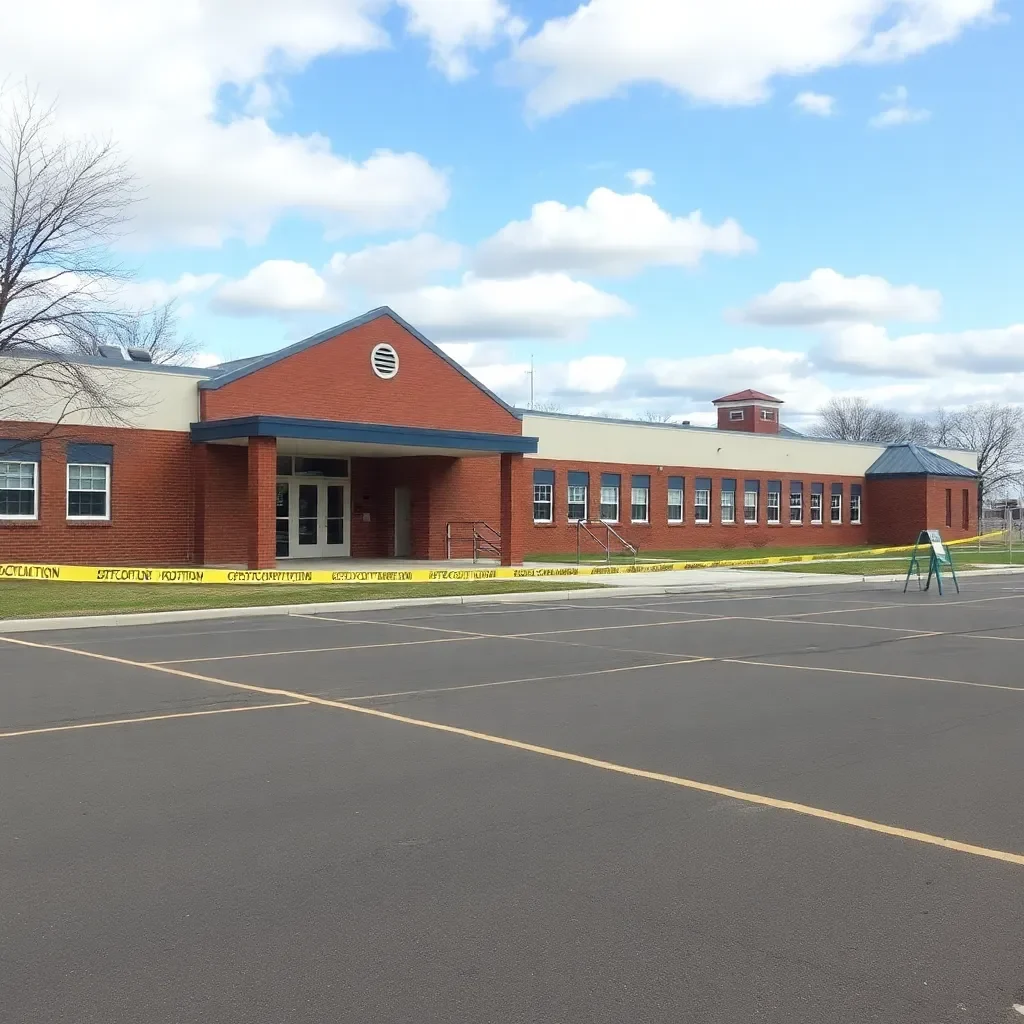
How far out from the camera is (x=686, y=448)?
4331cm

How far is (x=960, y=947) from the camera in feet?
15.3

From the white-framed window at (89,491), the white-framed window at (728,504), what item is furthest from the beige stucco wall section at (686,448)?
the white-framed window at (89,491)

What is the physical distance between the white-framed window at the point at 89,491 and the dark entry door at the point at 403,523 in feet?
30.4

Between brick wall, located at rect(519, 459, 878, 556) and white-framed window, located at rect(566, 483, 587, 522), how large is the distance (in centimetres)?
24

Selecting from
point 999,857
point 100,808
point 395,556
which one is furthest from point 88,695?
point 395,556

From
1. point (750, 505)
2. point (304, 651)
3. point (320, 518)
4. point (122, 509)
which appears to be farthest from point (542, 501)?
point (304, 651)

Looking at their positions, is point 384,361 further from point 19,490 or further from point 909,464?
point 909,464

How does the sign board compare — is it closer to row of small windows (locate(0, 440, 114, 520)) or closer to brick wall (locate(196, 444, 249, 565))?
brick wall (locate(196, 444, 249, 565))

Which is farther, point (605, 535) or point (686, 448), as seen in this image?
point (686, 448)

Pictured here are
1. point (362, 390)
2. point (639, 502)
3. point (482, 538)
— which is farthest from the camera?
point (639, 502)

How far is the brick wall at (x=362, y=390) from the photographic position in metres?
28.6

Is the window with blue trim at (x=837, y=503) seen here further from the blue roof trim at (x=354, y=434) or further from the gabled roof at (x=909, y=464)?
the blue roof trim at (x=354, y=434)

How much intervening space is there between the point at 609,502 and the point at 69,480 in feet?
64.1

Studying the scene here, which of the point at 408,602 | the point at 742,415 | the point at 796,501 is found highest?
the point at 742,415
